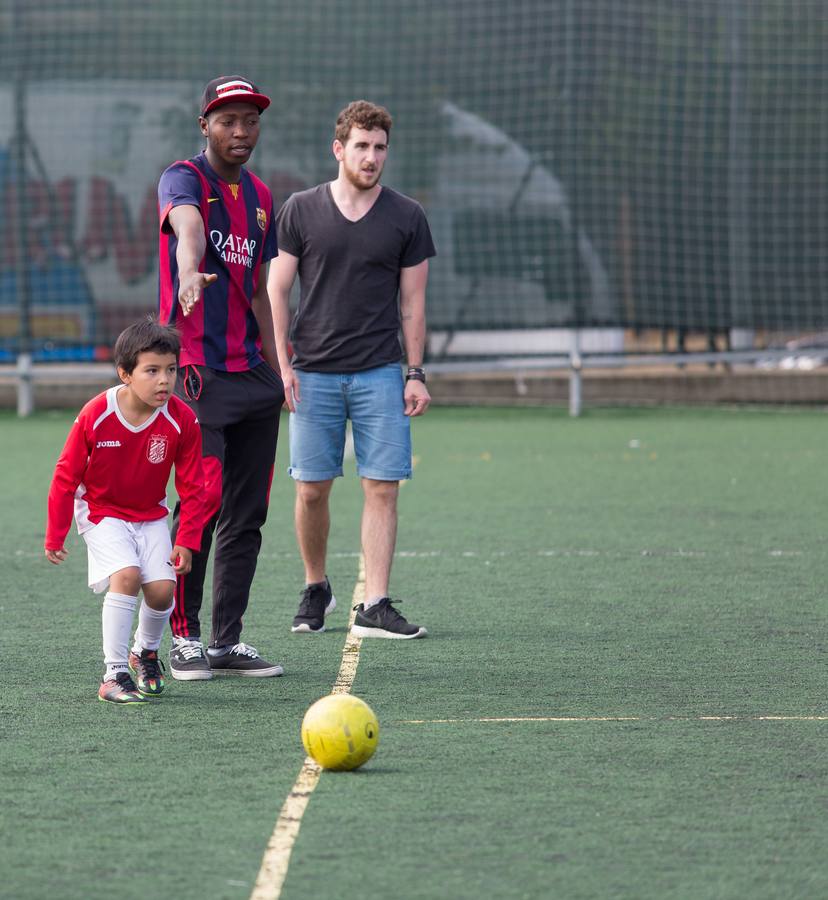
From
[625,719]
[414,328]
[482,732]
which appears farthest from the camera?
[414,328]

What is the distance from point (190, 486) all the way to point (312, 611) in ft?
4.26

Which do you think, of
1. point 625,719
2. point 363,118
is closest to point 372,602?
point 625,719

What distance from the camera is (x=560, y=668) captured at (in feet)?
18.4

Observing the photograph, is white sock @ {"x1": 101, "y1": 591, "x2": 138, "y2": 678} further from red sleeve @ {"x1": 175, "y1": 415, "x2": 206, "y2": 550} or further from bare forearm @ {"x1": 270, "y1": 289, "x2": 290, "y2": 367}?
bare forearm @ {"x1": 270, "y1": 289, "x2": 290, "y2": 367}

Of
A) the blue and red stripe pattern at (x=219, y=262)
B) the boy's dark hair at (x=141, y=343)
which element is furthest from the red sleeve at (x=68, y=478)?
the blue and red stripe pattern at (x=219, y=262)

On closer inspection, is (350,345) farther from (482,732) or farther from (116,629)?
(482,732)

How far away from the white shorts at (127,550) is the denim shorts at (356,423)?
135cm

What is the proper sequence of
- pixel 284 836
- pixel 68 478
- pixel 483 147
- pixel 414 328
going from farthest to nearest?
1. pixel 483 147
2. pixel 414 328
3. pixel 68 478
4. pixel 284 836

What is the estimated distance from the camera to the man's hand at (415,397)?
6.47 meters

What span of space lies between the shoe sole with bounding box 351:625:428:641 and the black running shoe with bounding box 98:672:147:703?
4.29 feet

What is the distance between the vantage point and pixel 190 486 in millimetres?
5258

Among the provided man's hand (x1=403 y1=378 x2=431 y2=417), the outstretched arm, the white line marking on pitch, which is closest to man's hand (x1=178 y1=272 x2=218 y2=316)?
the outstretched arm

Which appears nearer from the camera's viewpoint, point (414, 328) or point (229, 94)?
point (229, 94)

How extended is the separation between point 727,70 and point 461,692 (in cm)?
1513
